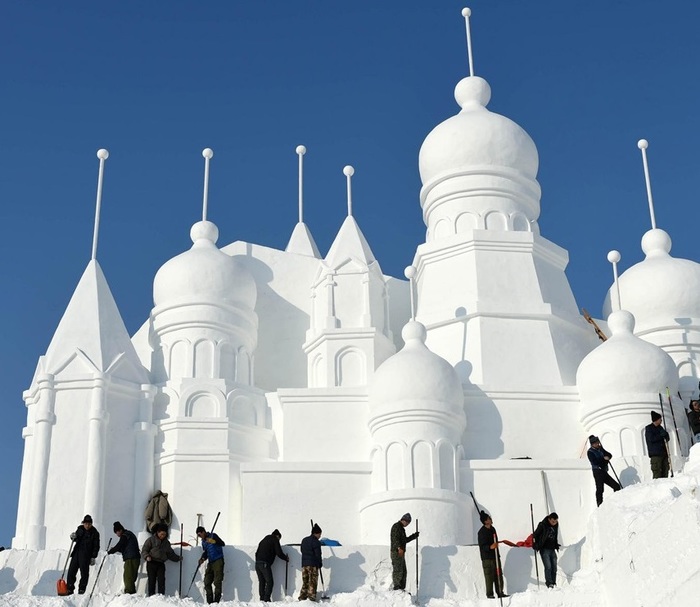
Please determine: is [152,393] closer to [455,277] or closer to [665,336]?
[455,277]

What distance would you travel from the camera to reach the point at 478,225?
33188mm

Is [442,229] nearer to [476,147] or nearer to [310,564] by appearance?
[476,147]

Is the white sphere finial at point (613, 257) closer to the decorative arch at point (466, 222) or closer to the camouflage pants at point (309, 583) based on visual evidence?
the decorative arch at point (466, 222)

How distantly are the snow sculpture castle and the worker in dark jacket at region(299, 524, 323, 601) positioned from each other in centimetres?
452

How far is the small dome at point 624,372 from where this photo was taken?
1090 inches

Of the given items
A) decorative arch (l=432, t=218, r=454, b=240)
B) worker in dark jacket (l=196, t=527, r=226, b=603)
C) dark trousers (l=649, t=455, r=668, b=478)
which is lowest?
worker in dark jacket (l=196, t=527, r=226, b=603)

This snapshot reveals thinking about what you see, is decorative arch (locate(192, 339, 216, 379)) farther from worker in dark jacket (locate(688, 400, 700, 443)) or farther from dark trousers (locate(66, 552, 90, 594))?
worker in dark jacket (locate(688, 400, 700, 443))

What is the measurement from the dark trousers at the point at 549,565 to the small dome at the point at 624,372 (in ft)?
22.0

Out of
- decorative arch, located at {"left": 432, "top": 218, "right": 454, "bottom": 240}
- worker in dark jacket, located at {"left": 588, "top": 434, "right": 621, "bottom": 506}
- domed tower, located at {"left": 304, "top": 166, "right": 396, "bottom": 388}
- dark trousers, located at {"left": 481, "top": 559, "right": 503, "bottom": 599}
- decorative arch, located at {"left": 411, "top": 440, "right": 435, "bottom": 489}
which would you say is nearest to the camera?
dark trousers, located at {"left": 481, "top": 559, "right": 503, "bottom": 599}

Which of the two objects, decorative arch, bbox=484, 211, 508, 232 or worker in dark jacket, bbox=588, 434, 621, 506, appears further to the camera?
decorative arch, bbox=484, 211, 508, 232

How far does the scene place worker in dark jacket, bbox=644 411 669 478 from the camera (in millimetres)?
22672

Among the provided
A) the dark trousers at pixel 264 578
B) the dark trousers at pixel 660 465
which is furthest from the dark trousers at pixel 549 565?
the dark trousers at pixel 264 578

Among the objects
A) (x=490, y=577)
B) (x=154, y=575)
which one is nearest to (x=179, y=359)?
(x=154, y=575)

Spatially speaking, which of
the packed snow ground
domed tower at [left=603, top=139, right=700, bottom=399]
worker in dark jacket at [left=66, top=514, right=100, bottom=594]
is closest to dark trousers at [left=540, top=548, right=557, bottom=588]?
the packed snow ground
